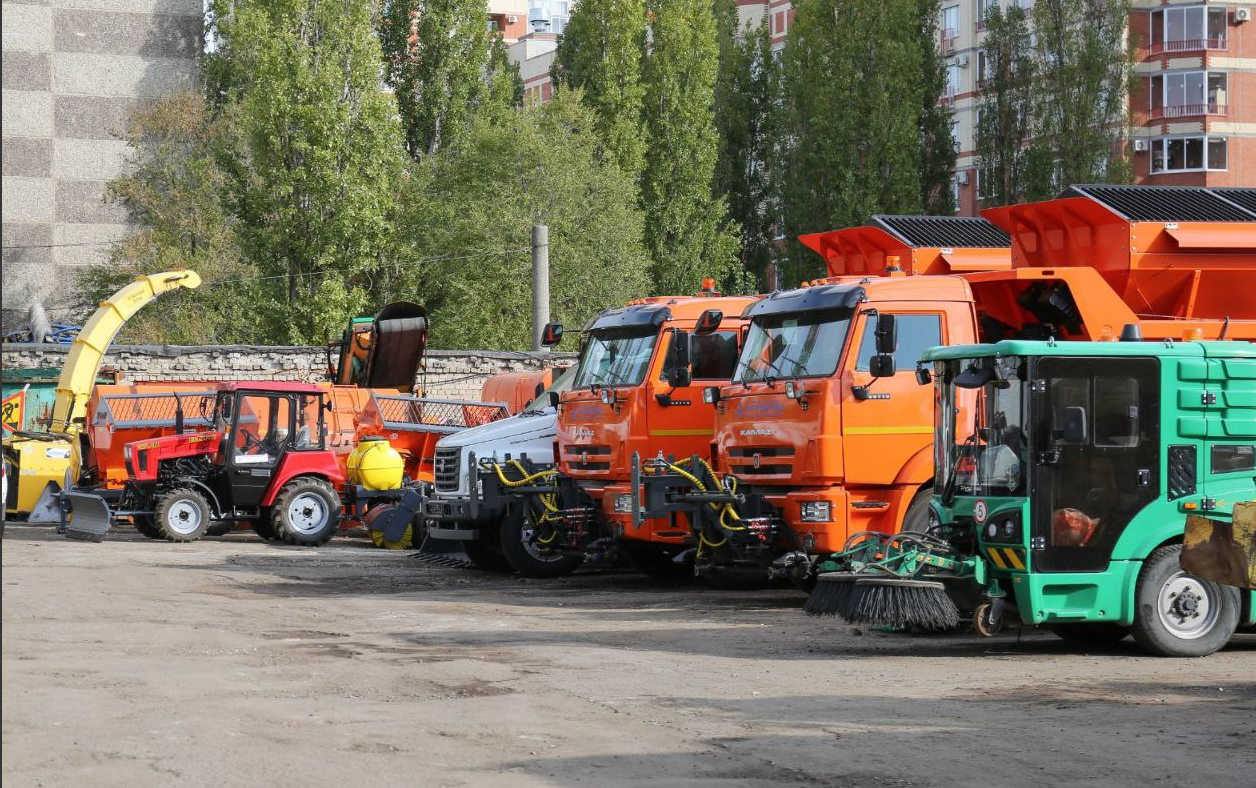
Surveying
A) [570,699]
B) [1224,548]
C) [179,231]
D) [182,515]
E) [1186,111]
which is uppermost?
[1186,111]

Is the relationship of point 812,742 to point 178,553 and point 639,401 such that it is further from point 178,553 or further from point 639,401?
point 178,553

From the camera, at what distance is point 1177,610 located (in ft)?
40.4

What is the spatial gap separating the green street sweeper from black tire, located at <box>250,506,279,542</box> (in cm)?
1427

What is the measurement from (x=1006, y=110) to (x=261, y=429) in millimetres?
34778

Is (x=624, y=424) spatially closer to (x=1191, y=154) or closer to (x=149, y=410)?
(x=149, y=410)

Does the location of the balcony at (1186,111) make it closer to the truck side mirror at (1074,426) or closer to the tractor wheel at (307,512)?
the tractor wheel at (307,512)

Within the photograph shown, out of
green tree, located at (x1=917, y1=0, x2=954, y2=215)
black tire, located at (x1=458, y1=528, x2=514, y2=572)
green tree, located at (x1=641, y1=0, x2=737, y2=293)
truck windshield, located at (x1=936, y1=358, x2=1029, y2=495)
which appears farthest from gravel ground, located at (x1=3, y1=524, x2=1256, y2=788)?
green tree, located at (x1=917, y1=0, x2=954, y2=215)

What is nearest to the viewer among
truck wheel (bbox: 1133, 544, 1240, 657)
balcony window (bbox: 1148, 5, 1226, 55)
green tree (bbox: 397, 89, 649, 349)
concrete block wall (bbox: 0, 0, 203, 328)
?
truck wheel (bbox: 1133, 544, 1240, 657)

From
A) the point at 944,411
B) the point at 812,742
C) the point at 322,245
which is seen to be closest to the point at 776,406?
the point at 944,411

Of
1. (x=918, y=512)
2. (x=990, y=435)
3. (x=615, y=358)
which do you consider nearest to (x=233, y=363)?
(x=615, y=358)

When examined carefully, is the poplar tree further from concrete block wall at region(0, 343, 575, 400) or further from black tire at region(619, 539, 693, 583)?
black tire at region(619, 539, 693, 583)

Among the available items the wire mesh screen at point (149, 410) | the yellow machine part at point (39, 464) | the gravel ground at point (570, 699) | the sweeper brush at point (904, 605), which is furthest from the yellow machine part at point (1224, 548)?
the yellow machine part at point (39, 464)

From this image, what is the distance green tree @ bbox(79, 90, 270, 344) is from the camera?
51.6m

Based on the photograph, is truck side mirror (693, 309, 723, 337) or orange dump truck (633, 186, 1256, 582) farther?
truck side mirror (693, 309, 723, 337)
